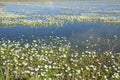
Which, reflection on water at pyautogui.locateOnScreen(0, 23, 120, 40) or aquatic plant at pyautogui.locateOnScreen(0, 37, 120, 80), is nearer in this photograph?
aquatic plant at pyautogui.locateOnScreen(0, 37, 120, 80)

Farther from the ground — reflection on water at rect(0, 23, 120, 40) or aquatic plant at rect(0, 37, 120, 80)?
aquatic plant at rect(0, 37, 120, 80)

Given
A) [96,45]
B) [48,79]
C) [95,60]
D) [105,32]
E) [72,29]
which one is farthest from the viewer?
[72,29]

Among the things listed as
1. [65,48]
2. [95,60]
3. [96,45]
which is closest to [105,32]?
[96,45]

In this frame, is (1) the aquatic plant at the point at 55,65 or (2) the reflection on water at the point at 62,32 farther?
(2) the reflection on water at the point at 62,32

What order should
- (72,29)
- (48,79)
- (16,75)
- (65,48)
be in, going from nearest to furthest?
(48,79) < (16,75) < (65,48) < (72,29)

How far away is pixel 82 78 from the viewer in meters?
13.7

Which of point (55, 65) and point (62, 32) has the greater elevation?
point (55, 65)

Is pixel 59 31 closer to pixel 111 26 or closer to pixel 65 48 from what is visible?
pixel 111 26

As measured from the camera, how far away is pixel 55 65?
15.3 meters

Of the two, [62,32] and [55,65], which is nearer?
[55,65]

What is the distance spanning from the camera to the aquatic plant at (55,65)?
13789mm

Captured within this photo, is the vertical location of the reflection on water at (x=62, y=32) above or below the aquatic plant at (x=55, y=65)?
below

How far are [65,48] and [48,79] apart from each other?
21.0 feet

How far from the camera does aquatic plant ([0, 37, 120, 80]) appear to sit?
13789 mm
